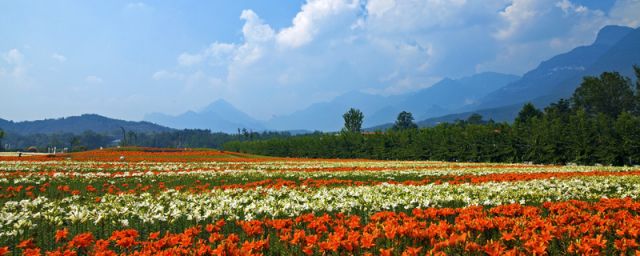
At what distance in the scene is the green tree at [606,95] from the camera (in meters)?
80.6

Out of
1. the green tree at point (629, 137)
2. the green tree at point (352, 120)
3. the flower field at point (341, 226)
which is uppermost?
the green tree at point (352, 120)

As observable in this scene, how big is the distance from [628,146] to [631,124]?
1.47m

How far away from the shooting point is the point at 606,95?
81875 mm

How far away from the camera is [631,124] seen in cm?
3008

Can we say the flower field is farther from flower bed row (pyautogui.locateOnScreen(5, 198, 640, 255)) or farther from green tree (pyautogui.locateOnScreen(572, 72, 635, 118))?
green tree (pyautogui.locateOnScreen(572, 72, 635, 118))

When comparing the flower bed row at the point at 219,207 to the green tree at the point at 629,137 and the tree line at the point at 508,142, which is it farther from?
the tree line at the point at 508,142

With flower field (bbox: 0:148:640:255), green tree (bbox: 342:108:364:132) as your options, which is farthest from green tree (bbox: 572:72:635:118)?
flower field (bbox: 0:148:640:255)

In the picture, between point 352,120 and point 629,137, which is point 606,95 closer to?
point 352,120

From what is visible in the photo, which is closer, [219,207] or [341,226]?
[341,226]

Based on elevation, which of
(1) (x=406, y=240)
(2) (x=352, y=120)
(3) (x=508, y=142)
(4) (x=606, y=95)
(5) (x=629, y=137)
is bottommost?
(1) (x=406, y=240)

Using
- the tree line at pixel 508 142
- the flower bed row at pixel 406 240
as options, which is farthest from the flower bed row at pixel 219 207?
the tree line at pixel 508 142

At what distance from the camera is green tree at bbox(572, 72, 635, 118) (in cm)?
8062

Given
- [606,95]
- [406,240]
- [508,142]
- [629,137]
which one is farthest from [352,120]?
[406,240]

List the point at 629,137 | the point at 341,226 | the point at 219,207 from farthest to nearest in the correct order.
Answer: the point at 629,137 < the point at 219,207 < the point at 341,226
